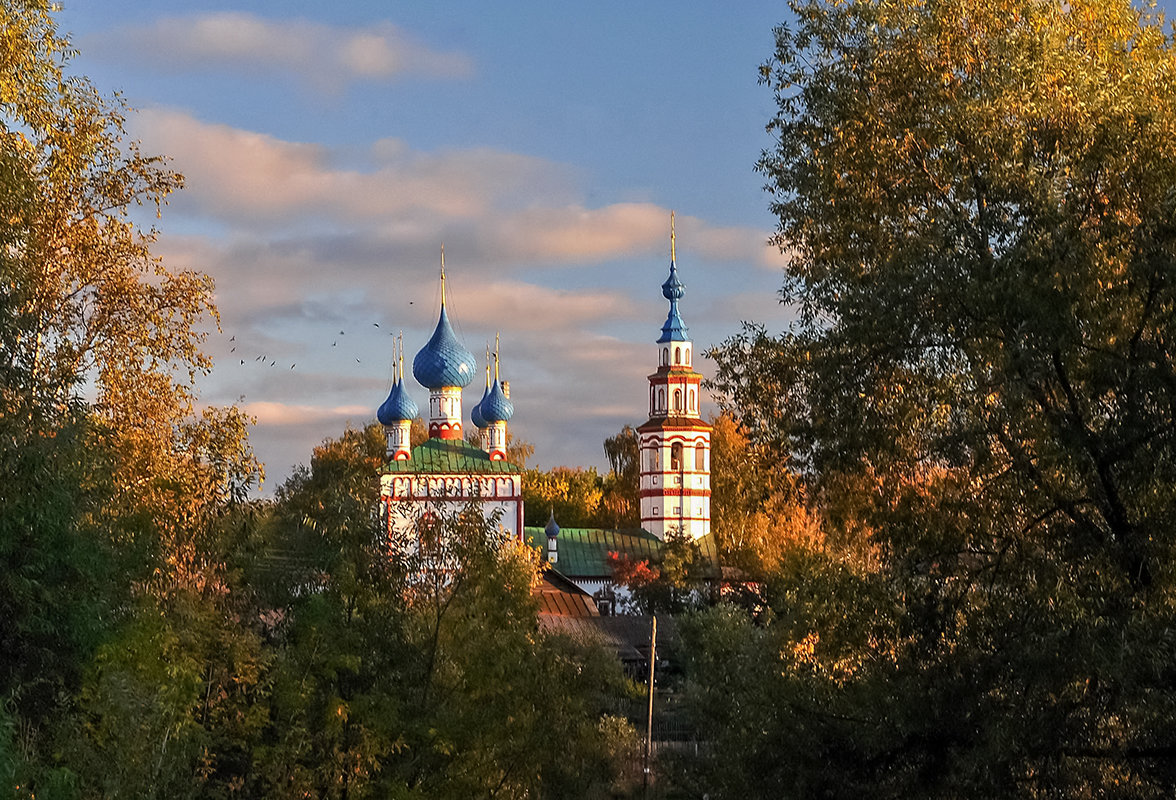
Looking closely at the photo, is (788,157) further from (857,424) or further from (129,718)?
(129,718)

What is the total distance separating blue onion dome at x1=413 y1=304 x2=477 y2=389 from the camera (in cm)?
9488

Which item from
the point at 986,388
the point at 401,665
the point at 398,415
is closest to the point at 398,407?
the point at 398,415

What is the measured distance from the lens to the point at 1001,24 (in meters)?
15.8

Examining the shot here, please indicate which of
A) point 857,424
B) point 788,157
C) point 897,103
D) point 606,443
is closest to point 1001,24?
point 897,103

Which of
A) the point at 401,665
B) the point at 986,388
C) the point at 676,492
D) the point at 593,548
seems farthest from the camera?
the point at 676,492

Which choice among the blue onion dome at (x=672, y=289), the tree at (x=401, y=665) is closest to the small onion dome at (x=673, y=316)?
the blue onion dome at (x=672, y=289)

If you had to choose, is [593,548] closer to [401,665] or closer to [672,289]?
[672,289]

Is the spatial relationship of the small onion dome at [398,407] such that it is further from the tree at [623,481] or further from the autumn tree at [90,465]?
the autumn tree at [90,465]

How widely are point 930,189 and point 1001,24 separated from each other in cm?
168

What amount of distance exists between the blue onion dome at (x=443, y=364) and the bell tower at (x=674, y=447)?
11.2m

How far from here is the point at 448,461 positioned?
86.0 meters

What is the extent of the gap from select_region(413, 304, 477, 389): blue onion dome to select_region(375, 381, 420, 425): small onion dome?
4.72ft

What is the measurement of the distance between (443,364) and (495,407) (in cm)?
412

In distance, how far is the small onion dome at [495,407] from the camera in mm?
96688
